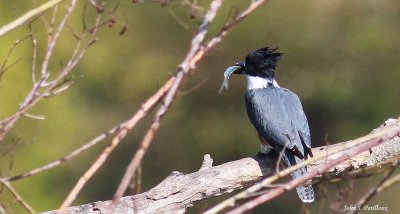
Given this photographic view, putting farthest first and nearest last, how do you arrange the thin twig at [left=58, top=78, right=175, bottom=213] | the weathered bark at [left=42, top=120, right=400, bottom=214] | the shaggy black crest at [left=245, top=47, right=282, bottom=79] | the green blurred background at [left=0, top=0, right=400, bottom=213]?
the green blurred background at [left=0, top=0, right=400, bottom=213] → the shaggy black crest at [left=245, top=47, right=282, bottom=79] → the weathered bark at [left=42, top=120, right=400, bottom=214] → the thin twig at [left=58, top=78, right=175, bottom=213]

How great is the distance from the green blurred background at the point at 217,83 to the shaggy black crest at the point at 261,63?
270 centimetres

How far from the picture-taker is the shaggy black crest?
3.81m

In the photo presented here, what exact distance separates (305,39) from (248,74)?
3.21 m

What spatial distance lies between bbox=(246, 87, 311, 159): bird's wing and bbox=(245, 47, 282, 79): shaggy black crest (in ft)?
0.30

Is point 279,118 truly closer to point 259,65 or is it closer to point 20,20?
point 259,65

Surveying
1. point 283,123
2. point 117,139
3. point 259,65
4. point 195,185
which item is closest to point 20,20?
point 117,139

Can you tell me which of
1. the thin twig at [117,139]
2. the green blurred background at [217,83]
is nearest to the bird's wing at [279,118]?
the thin twig at [117,139]

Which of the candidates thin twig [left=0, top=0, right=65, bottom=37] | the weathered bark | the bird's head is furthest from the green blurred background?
thin twig [left=0, top=0, right=65, bottom=37]

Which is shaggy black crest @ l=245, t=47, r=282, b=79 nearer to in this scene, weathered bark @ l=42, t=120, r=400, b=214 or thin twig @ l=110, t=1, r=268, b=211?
weathered bark @ l=42, t=120, r=400, b=214

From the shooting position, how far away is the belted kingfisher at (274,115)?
3.33 m

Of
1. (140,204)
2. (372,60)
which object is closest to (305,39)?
(372,60)

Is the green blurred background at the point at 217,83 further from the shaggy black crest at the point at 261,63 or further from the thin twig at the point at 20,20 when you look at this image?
the thin twig at the point at 20,20

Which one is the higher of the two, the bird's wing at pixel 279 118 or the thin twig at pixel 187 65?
the thin twig at pixel 187 65

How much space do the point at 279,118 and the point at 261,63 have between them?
42 cm
